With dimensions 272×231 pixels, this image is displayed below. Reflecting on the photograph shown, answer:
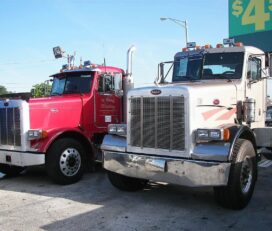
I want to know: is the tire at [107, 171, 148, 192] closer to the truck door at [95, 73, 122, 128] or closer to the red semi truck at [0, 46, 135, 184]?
the red semi truck at [0, 46, 135, 184]

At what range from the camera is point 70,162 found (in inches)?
A: 325

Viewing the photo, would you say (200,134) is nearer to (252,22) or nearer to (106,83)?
(106,83)

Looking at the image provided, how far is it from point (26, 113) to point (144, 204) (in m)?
3.19

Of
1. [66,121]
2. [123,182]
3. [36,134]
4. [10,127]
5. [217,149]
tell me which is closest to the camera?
[217,149]

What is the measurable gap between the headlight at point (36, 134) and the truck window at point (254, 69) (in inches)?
162

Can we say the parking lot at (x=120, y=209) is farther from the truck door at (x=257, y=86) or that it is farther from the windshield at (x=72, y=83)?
the windshield at (x=72, y=83)

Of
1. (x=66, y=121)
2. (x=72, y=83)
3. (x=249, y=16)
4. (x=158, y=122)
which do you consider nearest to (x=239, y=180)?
(x=158, y=122)

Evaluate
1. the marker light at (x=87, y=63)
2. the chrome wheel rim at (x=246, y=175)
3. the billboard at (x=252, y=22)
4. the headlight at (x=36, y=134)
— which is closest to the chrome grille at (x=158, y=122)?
the chrome wheel rim at (x=246, y=175)

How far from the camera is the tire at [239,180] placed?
579 centimetres

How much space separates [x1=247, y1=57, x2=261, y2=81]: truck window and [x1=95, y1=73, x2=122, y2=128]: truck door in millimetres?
3189

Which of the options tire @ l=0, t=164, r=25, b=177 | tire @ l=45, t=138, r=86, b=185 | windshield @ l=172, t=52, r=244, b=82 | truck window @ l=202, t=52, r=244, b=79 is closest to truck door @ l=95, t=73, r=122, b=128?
tire @ l=45, t=138, r=86, b=185

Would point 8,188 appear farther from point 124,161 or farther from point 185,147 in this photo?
point 185,147

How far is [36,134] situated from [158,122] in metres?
2.91

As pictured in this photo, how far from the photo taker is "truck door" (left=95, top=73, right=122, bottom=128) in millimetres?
9320
